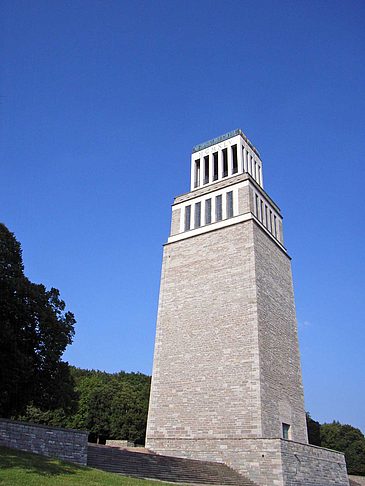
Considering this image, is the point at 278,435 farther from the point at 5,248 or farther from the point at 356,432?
the point at 356,432

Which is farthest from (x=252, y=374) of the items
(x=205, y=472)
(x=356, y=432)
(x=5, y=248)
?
(x=356, y=432)

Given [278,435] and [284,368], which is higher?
[284,368]

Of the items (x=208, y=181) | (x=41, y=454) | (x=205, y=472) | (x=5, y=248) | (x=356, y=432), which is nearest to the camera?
(x=41, y=454)

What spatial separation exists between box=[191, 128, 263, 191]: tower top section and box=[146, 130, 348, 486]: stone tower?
311 mm

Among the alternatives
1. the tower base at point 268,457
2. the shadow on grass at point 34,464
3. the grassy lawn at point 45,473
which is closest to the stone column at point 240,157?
the tower base at point 268,457

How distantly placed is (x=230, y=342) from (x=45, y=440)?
1116cm

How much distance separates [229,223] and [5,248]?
12492 millimetres

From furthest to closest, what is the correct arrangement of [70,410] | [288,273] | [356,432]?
[356,432]
[288,273]
[70,410]

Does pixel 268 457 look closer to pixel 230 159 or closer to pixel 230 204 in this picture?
pixel 230 204

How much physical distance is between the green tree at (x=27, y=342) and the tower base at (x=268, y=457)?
19.3 feet

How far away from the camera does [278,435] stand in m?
19.9

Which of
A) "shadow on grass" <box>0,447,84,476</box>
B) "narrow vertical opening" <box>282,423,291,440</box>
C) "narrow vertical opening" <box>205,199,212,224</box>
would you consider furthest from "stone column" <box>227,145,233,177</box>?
"shadow on grass" <box>0,447,84,476</box>

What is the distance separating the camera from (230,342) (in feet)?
70.7

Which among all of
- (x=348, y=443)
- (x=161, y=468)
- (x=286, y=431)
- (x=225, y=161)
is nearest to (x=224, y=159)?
(x=225, y=161)
